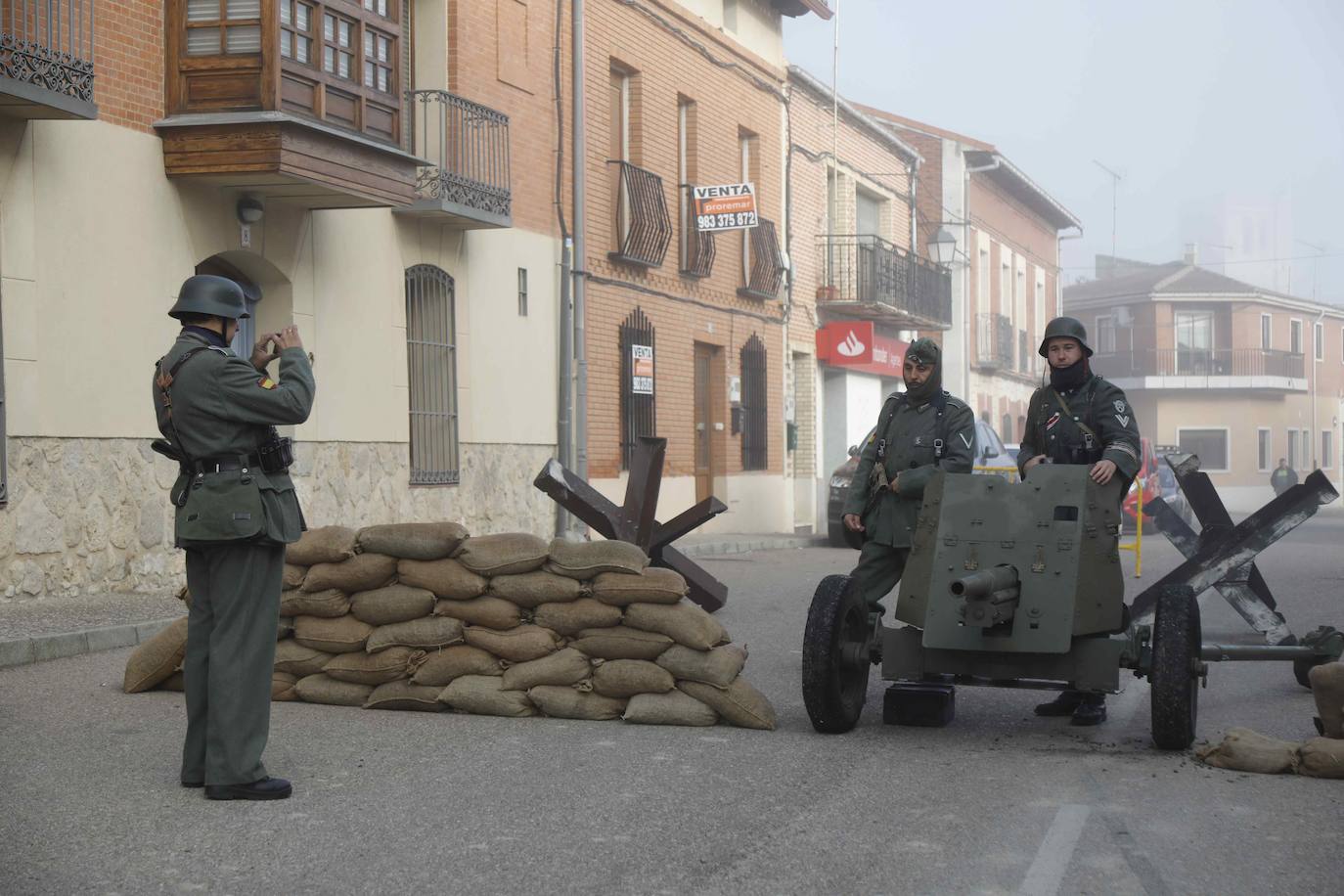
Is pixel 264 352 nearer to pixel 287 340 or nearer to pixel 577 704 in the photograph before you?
pixel 287 340

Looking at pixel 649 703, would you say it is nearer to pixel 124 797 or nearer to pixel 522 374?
pixel 124 797

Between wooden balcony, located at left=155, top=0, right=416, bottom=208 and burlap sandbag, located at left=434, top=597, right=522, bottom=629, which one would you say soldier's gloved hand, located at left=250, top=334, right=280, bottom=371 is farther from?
wooden balcony, located at left=155, top=0, right=416, bottom=208

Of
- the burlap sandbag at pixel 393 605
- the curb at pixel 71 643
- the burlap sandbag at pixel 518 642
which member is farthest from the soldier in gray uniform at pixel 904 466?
the curb at pixel 71 643

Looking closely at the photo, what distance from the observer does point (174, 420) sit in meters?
5.91

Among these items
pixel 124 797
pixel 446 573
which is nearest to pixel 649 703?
pixel 446 573

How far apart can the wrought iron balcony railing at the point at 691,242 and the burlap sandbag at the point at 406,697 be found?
16879 millimetres

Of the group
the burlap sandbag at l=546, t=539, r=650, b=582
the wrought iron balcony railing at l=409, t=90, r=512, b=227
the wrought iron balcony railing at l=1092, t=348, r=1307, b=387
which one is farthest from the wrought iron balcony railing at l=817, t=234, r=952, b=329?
the wrought iron balcony railing at l=1092, t=348, r=1307, b=387

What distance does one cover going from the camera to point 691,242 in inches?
965

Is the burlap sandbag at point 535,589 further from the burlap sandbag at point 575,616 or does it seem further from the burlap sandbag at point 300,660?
the burlap sandbag at point 300,660

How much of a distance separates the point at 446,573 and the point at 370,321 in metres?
9.25

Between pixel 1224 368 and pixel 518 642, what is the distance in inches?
2361

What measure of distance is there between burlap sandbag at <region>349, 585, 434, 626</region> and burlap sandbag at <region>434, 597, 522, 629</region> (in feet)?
0.27

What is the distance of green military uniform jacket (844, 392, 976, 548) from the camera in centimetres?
781

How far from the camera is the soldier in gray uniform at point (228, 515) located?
5844 millimetres
